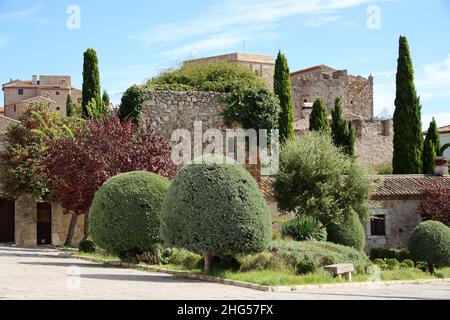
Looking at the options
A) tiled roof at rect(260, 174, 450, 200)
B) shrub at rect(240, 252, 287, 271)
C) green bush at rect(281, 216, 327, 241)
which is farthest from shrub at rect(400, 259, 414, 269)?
shrub at rect(240, 252, 287, 271)

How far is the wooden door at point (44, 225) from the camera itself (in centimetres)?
3912

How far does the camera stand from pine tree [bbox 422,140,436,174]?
4200cm

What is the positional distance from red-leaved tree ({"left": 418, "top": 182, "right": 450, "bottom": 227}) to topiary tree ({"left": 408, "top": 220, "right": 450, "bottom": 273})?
695 centimetres

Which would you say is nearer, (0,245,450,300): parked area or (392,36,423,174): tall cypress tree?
(0,245,450,300): parked area

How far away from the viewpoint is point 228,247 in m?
18.3

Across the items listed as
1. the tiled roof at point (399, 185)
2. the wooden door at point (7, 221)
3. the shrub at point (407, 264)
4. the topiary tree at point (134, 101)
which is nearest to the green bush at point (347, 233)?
the shrub at point (407, 264)

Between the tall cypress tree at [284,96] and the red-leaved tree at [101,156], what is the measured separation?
32.7 ft

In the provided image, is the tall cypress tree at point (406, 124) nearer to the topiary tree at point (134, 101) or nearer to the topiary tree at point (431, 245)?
the topiary tree at point (431, 245)

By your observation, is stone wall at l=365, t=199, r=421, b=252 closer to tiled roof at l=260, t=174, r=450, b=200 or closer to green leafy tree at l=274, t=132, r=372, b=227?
tiled roof at l=260, t=174, r=450, b=200

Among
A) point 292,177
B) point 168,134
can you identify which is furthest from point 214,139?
point 292,177

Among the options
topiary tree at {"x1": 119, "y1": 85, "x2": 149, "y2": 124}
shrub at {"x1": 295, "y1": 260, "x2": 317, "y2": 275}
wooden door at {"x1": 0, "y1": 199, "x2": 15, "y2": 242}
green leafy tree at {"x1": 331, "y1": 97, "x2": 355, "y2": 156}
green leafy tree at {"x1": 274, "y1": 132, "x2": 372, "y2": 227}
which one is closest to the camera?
shrub at {"x1": 295, "y1": 260, "x2": 317, "y2": 275}

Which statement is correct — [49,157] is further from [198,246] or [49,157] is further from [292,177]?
[198,246]

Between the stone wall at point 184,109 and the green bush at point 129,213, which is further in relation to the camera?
the stone wall at point 184,109
